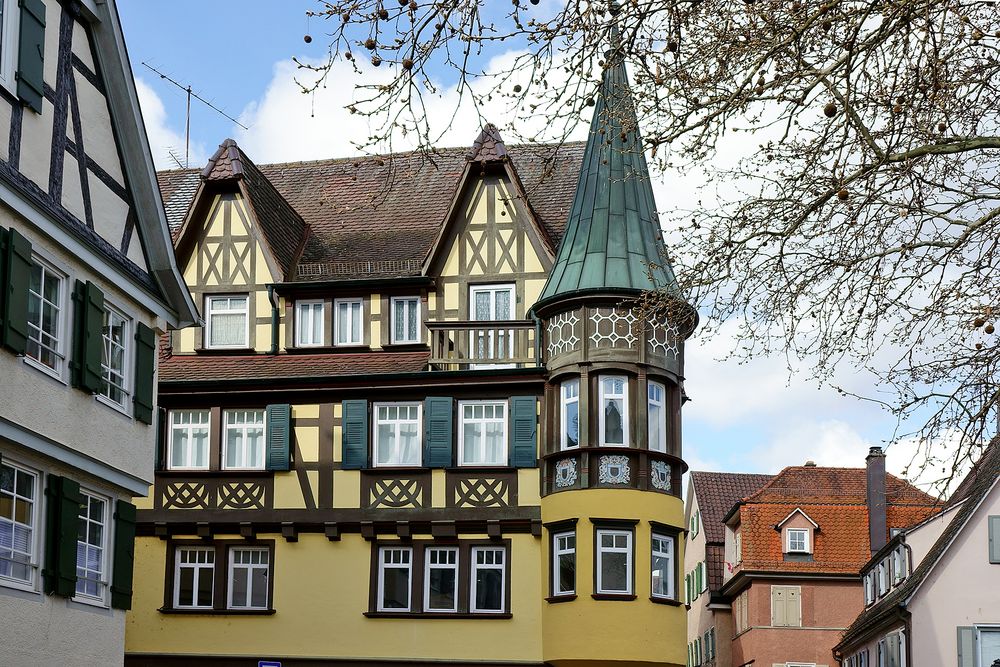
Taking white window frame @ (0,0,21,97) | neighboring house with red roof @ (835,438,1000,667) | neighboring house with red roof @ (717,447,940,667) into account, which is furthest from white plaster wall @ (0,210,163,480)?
neighboring house with red roof @ (717,447,940,667)

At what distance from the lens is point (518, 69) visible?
35.2ft

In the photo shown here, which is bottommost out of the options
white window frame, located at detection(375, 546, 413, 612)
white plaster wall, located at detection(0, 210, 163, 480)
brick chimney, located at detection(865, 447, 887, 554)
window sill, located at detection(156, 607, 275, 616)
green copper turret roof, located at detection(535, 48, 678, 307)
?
window sill, located at detection(156, 607, 275, 616)

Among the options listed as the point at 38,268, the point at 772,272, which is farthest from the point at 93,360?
the point at 772,272

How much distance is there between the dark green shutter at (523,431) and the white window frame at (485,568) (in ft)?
5.64

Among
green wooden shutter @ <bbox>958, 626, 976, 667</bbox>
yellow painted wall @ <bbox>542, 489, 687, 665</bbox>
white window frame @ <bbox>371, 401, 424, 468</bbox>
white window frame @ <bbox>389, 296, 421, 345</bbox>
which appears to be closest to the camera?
yellow painted wall @ <bbox>542, 489, 687, 665</bbox>

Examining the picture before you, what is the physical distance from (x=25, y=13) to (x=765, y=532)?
40.8 meters

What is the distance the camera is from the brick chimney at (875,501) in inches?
2104

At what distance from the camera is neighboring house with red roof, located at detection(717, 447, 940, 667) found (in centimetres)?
5347

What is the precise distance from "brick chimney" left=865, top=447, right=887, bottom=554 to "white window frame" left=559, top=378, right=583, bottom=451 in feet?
84.0

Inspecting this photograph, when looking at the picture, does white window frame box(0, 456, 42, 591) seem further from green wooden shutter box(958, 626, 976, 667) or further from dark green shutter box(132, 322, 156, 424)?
green wooden shutter box(958, 626, 976, 667)

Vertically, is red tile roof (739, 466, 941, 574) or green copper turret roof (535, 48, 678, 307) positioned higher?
green copper turret roof (535, 48, 678, 307)

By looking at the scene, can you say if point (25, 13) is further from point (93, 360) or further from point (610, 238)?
point (610, 238)

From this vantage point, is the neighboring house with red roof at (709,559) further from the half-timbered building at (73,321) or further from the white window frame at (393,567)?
the half-timbered building at (73,321)

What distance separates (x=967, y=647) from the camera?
39.5 meters
